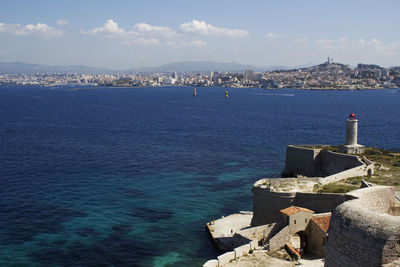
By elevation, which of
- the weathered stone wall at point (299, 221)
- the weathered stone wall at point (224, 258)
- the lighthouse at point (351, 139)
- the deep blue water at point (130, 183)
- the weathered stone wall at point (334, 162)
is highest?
the lighthouse at point (351, 139)

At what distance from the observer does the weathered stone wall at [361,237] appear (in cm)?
975

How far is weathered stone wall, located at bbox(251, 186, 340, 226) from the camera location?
79.2 feet

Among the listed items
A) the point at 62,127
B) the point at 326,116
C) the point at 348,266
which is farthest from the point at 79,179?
the point at 326,116

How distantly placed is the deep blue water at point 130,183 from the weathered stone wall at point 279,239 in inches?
168

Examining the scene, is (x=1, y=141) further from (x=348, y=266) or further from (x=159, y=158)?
(x=348, y=266)

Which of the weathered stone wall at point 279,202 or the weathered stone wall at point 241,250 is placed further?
the weathered stone wall at point 279,202

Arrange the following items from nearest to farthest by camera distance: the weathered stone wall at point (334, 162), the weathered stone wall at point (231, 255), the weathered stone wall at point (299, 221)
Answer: the weathered stone wall at point (231, 255) → the weathered stone wall at point (299, 221) → the weathered stone wall at point (334, 162)

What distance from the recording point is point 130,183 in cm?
3872

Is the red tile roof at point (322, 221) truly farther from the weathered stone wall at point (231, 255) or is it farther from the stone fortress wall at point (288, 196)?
the weathered stone wall at point (231, 255)

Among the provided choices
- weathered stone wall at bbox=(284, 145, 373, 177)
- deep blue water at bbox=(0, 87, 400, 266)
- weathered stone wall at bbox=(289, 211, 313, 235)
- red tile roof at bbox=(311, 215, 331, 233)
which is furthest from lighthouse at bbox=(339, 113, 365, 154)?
red tile roof at bbox=(311, 215, 331, 233)

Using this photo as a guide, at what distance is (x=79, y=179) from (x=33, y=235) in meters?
13.6

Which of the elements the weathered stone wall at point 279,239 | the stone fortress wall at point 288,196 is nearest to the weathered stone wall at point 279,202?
the stone fortress wall at point 288,196

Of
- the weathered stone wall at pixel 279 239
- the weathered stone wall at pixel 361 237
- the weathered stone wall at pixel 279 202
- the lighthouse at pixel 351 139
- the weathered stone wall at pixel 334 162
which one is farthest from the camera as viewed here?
the lighthouse at pixel 351 139

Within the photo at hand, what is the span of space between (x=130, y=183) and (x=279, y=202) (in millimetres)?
17894
